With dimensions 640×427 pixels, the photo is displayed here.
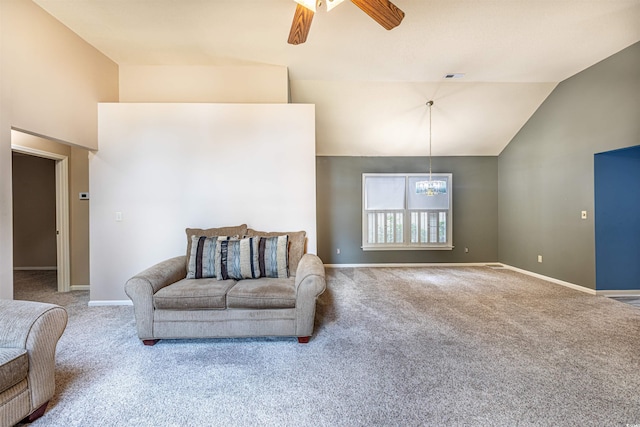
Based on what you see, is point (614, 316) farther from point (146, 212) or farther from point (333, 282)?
point (146, 212)

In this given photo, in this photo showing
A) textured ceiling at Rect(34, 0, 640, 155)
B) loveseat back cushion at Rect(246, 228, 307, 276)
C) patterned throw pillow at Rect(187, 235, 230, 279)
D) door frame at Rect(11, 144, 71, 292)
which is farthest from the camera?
door frame at Rect(11, 144, 71, 292)

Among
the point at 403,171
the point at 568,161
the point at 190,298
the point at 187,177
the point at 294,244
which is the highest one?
the point at 403,171

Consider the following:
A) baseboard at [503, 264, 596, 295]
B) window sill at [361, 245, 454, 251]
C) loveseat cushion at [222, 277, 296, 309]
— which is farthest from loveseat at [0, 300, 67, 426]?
baseboard at [503, 264, 596, 295]

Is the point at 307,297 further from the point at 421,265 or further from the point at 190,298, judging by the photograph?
the point at 421,265

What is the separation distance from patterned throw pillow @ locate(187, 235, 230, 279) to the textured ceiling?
2.30 m

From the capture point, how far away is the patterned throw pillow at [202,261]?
267 centimetres

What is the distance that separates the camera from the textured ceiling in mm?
2551

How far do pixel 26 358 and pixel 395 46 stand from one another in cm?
405

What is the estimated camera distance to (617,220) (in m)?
3.68

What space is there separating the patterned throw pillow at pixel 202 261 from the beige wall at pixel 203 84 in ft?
6.90

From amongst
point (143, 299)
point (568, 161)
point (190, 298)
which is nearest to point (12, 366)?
point (143, 299)

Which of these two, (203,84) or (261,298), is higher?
(203,84)

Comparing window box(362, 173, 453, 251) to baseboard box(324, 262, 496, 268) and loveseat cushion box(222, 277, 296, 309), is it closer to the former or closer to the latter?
baseboard box(324, 262, 496, 268)

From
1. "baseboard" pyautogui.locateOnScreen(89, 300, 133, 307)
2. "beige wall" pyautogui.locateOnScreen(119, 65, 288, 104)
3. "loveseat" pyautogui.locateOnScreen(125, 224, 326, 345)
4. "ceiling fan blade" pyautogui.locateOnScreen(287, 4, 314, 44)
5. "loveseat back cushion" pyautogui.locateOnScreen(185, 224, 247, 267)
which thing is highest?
"beige wall" pyautogui.locateOnScreen(119, 65, 288, 104)
